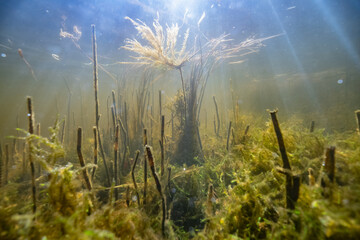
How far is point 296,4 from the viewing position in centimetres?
930

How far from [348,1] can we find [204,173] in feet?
44.9

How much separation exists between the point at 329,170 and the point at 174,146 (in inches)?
160

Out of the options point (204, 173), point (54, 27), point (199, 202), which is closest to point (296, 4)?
point (204, 173)

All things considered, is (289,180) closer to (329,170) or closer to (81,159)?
(329,170)

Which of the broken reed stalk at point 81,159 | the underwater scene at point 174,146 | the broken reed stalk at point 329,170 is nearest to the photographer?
the broken reed stalk at point 329,170

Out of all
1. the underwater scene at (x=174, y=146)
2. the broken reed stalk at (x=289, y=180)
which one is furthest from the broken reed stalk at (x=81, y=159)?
the broken reed stalk at (x=289, y=180)

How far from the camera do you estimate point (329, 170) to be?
1.10 m

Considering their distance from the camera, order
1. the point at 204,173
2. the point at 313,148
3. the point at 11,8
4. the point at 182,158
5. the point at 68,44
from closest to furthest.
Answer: the point at 313,148 < the point at 204,173 < the point at 182,158 < the point at 11,8 < the point at 68,44

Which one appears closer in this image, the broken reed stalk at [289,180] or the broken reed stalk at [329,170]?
the broken reed stalk at [329,170]

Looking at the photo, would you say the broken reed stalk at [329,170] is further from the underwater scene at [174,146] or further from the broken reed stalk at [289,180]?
the broken reed stalk at [289,180]

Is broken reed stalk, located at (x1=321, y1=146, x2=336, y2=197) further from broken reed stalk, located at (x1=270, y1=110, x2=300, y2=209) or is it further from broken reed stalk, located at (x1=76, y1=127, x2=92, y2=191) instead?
broken reed stalk, located at (x1=76, y1=127, x2=92, y2=191)

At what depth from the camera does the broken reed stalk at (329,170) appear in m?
1.06

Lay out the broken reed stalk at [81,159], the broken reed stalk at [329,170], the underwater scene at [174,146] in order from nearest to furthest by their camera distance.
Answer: the broken reed stalk at [329,170]
the underwater scene at [174,146]
the broken reed stalk at [81,159]

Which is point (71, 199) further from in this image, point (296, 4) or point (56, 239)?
point (296, 4)
